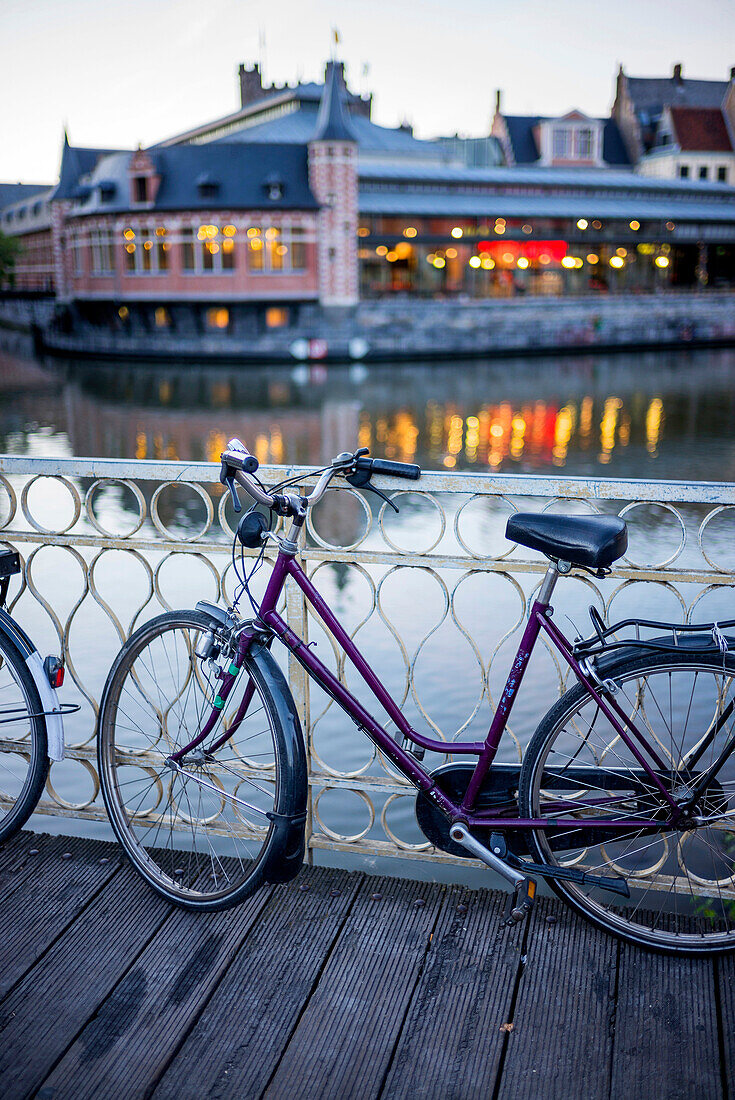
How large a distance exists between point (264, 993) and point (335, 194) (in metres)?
33.1

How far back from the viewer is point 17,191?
76750mm

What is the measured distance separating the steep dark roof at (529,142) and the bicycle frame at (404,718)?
46324 millimetres

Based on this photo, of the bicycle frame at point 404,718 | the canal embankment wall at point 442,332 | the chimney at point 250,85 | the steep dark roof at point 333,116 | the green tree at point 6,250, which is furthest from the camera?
the chimney at point 250,85

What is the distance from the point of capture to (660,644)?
197 centimetres

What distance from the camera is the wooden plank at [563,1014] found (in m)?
1.82

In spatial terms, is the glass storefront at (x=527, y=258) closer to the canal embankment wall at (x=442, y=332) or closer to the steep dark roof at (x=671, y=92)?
the canal embankment wall at (x=442, y=332)

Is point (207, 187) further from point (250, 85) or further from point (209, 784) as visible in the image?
point (209, 784)

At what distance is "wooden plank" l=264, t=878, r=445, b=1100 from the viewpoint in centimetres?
184

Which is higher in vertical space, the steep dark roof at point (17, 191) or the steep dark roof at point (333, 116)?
the steep dark roof at point (17, 191)

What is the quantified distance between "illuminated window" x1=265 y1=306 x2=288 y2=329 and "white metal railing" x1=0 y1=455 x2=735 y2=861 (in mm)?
19719

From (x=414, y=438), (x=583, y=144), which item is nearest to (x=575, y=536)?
(x=414, y=438)

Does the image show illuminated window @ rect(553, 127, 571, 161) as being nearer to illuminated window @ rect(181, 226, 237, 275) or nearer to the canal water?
the canal water

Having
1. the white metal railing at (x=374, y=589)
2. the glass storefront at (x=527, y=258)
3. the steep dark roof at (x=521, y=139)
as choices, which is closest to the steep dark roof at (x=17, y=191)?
the steep dark roof at (x=521, y=139)

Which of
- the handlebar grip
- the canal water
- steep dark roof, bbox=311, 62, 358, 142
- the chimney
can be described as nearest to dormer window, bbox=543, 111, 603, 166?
the canal water
